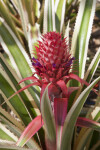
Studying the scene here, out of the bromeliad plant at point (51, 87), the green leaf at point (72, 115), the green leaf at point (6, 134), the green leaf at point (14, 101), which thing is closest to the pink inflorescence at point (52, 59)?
the bromeliad plant at point (51, 87)

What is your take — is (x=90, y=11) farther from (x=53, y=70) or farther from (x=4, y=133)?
(x=4, y=133)

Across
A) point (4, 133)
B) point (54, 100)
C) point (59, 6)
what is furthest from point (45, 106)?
point (59, 6)

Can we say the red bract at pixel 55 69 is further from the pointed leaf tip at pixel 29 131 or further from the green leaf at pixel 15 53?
the green leaf at pixel 15 53

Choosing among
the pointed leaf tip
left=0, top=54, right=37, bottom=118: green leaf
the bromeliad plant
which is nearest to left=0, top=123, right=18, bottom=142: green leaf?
the bromeliad plant

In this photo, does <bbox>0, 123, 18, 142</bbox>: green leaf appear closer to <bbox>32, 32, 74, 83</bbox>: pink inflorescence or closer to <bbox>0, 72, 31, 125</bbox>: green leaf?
<bbox>0, 72, 31, 125</bbox>: green leaf

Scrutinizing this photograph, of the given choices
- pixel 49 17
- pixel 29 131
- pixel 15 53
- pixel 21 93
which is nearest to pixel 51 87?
pixel 29 131

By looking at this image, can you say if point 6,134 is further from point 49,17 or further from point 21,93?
point 49,17
